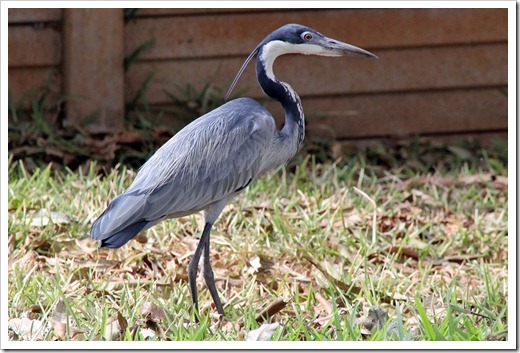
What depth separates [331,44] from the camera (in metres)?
3.29

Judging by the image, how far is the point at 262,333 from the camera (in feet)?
9.72

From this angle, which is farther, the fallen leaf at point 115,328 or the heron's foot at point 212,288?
the heron's foot at point 212,288

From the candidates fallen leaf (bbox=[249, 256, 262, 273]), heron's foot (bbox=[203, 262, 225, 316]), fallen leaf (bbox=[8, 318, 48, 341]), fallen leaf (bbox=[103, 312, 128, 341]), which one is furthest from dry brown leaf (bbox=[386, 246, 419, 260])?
fallen leaf (bbox=[8, 318, 48, 341])

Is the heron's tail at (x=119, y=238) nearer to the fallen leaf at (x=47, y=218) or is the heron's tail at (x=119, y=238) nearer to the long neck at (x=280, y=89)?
the long neck at (x=280, y=89)

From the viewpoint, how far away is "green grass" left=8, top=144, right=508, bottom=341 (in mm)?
3117

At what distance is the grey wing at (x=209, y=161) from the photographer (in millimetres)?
3242

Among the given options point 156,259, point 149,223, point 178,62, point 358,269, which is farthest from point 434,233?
point 178,62

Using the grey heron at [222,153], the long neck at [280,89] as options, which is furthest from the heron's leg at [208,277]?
the long neck at [280,89]

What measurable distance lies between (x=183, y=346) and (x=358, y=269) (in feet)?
3.93

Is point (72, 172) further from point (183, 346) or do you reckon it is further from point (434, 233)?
point (183, 346)

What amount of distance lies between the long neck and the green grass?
0.56 meters

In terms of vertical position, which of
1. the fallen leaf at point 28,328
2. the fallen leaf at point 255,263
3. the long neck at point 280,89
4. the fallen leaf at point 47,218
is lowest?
the fallen leaf at point 47,218

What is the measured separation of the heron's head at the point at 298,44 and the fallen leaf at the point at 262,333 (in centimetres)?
91

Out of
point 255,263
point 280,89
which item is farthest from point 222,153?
point 255,263
